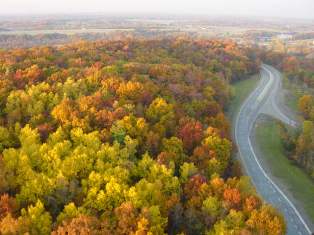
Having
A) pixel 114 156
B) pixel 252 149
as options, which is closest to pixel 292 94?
pixel 252 149

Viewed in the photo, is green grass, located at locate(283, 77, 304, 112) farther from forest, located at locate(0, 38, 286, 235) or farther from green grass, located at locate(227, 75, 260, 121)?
forest, located at locate(0, 38, 286, 235)

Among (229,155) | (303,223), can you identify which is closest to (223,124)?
(229,155)

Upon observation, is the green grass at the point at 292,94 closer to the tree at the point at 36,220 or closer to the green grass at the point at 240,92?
the green grass at the point at 240,92

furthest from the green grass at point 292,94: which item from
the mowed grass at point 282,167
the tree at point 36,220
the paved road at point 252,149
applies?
the tree at point 36,220

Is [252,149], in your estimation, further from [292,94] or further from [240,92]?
[292,94]

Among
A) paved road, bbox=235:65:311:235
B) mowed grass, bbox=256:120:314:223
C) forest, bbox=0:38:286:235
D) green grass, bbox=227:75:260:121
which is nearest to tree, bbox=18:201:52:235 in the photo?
forest, bbox=0:38:286:235

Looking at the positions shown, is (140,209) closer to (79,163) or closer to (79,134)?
(79,163)
